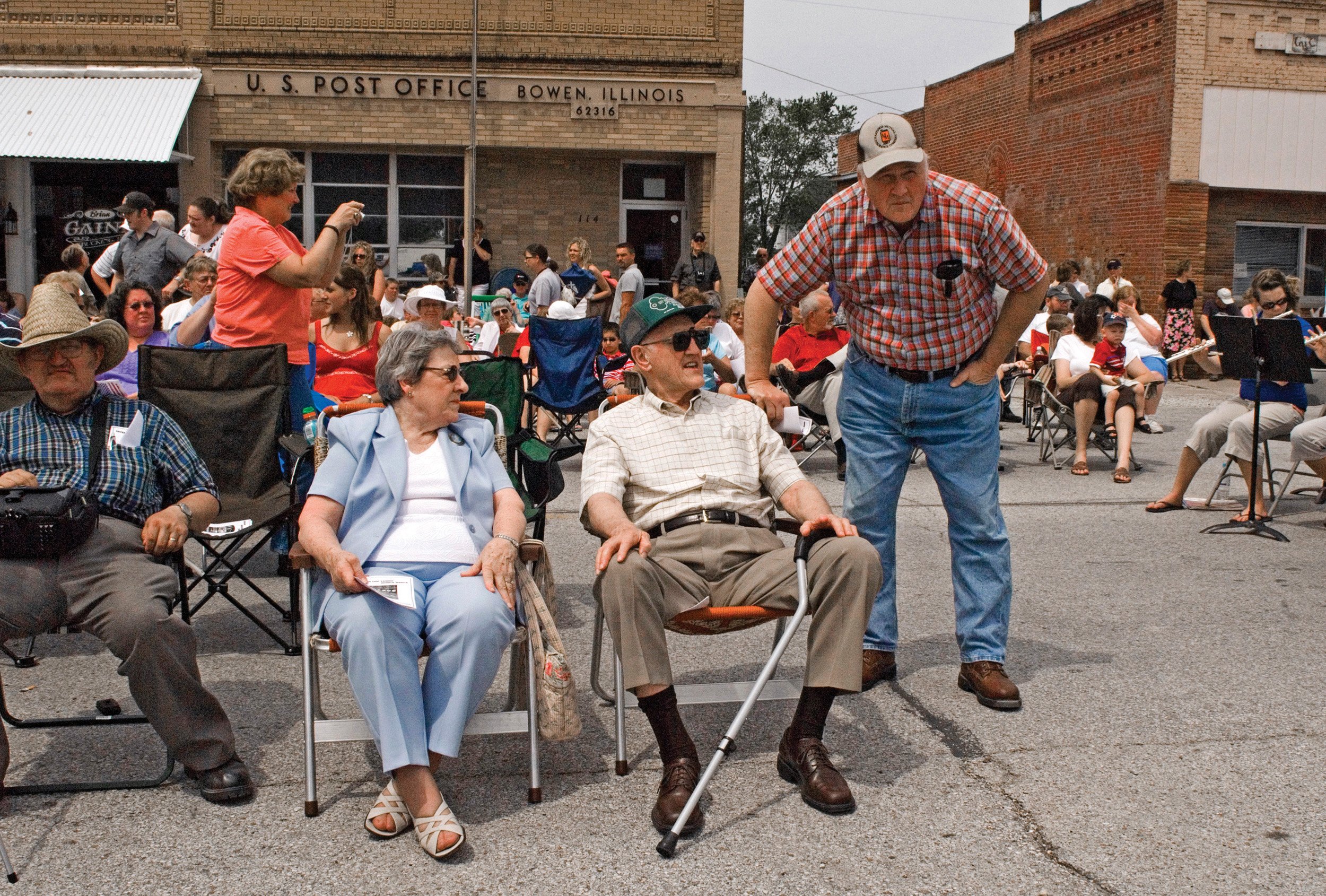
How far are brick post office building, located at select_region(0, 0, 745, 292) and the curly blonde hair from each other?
15204mm

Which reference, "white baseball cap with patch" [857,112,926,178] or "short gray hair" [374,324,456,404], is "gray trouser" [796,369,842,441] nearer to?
"white baseball cap with patch" [857,112,926,178]

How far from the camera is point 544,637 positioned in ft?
12.6

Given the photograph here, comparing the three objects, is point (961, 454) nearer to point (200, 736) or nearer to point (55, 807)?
point (200, 736)

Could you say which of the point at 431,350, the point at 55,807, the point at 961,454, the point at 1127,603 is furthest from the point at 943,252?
the point at 55,807

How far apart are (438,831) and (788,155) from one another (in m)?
60.3

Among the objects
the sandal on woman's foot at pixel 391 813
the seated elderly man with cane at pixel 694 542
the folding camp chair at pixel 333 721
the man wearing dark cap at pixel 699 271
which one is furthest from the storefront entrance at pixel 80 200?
the sandal on woman's foot at pixel 391 813

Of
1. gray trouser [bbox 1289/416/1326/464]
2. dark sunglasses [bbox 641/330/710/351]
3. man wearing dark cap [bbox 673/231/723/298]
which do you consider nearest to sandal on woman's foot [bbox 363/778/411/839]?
dark sunglasses [bbox 641/330/710/351]

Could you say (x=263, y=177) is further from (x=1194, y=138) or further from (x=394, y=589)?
(x=1194, y=138)

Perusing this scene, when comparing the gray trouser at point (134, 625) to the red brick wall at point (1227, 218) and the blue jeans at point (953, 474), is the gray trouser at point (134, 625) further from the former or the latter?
the red brick wall at point (1227, 218)

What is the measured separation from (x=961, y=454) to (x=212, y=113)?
18164 mm

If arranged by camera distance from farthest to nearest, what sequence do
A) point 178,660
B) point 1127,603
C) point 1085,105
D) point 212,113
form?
point 1085,105
point 212,113
point 1127,603
point 178,660

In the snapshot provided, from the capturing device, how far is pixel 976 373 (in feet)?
15.0

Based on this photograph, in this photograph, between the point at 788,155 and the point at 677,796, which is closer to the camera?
the point at 677,796

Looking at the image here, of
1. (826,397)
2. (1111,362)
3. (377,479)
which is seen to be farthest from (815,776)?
(1111,362)
